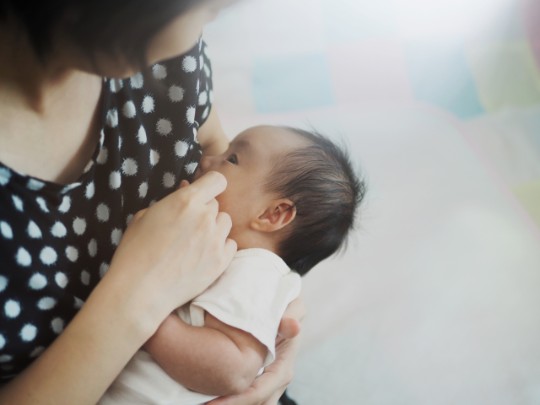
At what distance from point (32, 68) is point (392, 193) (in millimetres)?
945

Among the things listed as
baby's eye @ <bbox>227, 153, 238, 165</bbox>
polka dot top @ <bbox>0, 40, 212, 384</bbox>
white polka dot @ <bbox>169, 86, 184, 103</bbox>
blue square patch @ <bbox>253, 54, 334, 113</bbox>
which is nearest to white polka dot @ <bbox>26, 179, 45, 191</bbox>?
polka dot top @ <bbox>0, 40, 212, 384</bbox>

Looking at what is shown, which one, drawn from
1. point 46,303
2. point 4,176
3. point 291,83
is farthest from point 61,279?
point 291,83

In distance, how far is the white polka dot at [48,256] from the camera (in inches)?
22.4

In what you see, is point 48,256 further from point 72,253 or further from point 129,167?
point 129,167

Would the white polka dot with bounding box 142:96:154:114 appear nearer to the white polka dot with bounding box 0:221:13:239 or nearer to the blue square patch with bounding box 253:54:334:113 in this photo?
the white polka dot with bounding box 0:221:13:239

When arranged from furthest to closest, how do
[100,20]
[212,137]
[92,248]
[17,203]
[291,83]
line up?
1. [291,83]
2. [212,137]
3. [92,248]
4. [17,203]
5. [100,20]

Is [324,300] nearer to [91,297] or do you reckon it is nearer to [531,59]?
[91,297]

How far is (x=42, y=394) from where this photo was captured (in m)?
0.57

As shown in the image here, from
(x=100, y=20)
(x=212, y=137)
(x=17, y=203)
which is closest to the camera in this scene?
(x=100, y=20)

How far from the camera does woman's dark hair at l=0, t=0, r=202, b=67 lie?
0.43 metres

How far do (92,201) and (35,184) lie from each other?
81 millimetres

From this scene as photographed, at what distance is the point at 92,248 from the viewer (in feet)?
2.09

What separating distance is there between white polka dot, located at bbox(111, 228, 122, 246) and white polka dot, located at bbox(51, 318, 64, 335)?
0.11 metres

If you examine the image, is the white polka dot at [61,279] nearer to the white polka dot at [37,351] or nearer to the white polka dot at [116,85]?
the white polka dot at [37,351]
